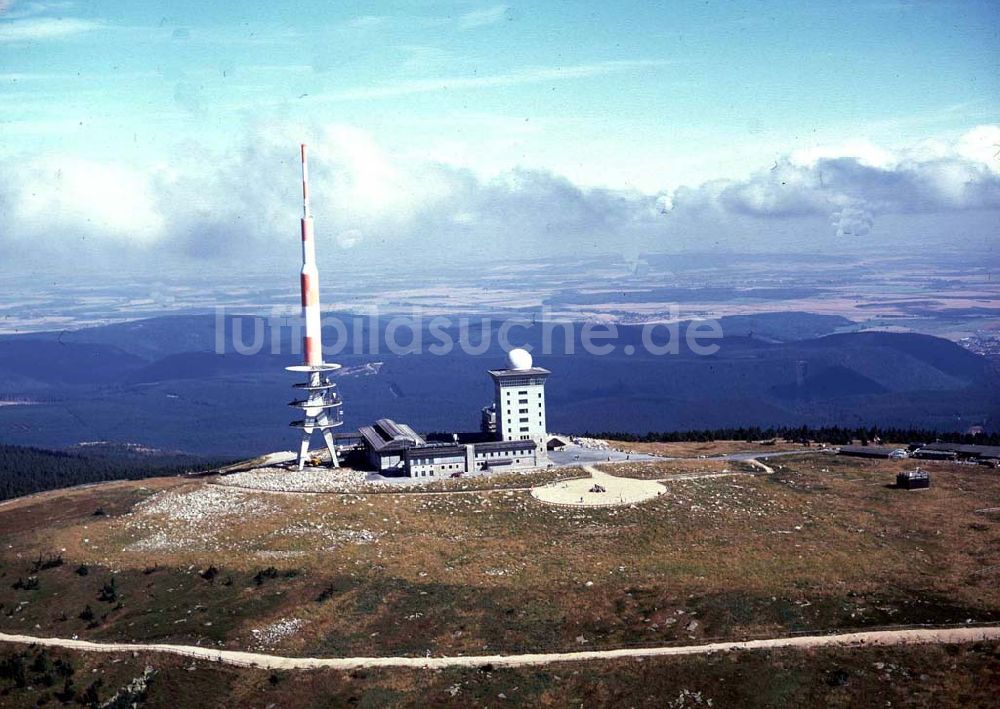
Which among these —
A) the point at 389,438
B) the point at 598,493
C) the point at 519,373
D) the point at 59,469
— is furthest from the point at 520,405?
the point at 59,469

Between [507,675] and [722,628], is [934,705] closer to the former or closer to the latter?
[722,628]

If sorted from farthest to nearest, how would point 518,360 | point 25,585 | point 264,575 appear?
point 518,360 → point 25,585 → point 264,575

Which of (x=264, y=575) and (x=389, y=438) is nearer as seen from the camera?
(x=264, y=575)

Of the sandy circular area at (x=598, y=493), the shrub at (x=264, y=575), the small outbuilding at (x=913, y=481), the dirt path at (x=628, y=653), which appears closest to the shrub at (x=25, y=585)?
the shrub at (x=264, y=575)

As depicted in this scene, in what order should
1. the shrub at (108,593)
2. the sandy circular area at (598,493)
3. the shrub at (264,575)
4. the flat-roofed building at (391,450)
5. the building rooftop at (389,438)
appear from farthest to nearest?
the building rooftop at (389,438) → the flat-roofed building at (391,450) → the sandy circular area at (598,493) → the shrub at (264,575) → the shrub at (108,593)

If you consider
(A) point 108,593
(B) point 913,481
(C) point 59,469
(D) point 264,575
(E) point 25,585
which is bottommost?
(C) point 59,469

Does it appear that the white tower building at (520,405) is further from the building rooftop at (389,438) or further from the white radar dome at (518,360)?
the building rooftop at (389,438)

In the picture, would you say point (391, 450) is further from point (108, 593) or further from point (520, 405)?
point (108, 593)

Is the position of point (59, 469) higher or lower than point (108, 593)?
lower
